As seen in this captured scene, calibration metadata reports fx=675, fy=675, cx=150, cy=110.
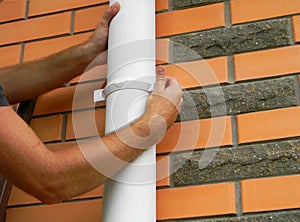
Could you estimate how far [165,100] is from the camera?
5.54ft

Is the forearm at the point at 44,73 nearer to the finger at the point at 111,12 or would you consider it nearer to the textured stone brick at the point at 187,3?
the finger at the point at 111,12

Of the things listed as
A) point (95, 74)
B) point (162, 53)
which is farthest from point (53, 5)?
point (162, 53)

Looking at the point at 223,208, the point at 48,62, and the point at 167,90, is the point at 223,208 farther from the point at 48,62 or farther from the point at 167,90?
the point at 48,62

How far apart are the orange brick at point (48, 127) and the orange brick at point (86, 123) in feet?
0.11

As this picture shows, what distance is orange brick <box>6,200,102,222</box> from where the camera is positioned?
1811 millimetres

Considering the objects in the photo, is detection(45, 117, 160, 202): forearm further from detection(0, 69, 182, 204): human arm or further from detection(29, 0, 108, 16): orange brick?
detection(29, 0, 108, 16): orange brick

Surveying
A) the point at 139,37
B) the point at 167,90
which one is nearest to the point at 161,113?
the point at 167,90

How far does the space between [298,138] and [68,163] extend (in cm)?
57

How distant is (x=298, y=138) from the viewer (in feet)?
5.46

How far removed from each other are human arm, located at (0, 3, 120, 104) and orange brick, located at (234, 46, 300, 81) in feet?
1.28

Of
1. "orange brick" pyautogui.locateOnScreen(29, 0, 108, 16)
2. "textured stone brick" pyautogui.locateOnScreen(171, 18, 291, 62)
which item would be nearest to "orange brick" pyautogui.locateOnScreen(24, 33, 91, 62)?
"orange brick" pyautogui.locateOnScreen(29, 0, 108, 16)

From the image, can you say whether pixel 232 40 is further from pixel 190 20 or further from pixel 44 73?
pixel 44 73

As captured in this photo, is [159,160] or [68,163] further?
[159,160]

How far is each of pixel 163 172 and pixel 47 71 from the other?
0.48 metres
